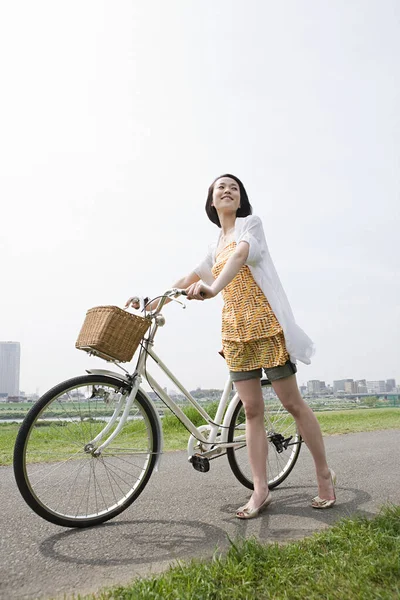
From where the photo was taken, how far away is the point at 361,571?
2.03 m

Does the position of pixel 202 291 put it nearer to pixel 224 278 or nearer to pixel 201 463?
pixel 224 278

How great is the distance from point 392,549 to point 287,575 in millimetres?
530

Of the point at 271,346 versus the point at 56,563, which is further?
the point at 271,346

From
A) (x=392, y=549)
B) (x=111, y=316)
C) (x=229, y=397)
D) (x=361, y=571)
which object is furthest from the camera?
(x=229, y=397)

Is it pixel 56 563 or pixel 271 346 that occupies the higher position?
pixel 271 346

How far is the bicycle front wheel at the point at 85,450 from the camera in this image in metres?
2.80

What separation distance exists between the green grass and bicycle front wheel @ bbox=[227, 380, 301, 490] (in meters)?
1.19

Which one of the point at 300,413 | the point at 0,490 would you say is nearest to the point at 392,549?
the point at 300,413

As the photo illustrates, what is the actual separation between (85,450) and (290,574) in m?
1.36

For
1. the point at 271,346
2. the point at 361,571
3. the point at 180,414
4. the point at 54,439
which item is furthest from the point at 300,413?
the point at 54,439

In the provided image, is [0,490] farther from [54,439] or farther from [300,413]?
[300,413]

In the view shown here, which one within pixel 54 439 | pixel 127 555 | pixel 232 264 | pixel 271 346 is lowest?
pixel 127 555

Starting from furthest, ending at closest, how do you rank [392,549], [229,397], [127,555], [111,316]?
[229,397] < [111,316] < [127,555] < [392,549]

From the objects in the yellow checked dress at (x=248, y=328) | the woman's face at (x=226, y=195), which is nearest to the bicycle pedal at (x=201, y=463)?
the yellow checked dress at (x=248, y=328)
